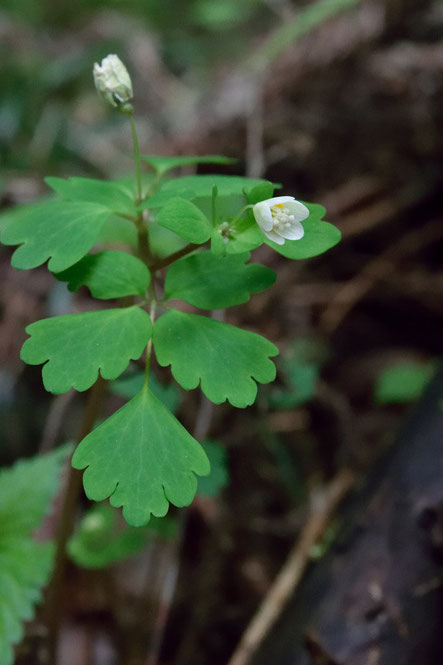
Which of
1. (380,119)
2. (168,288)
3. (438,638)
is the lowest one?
(438,638)

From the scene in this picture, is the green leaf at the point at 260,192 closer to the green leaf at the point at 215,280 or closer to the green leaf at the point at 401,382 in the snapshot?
the green leaf at the point at 215,280

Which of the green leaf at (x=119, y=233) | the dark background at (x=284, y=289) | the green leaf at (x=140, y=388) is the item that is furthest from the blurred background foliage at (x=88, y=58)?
the green leaf at (x=140, y=388)

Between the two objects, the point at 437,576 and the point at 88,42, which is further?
the point at 88,42

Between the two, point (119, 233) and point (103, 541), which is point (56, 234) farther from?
point (103, 541)

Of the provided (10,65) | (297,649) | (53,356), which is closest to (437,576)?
(297,649)

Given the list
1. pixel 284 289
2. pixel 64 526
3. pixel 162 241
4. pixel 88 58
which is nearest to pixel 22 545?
pixel 64 526

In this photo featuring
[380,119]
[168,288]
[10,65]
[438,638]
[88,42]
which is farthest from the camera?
[88,42]

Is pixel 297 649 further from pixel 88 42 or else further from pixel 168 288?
pixel 88 42
